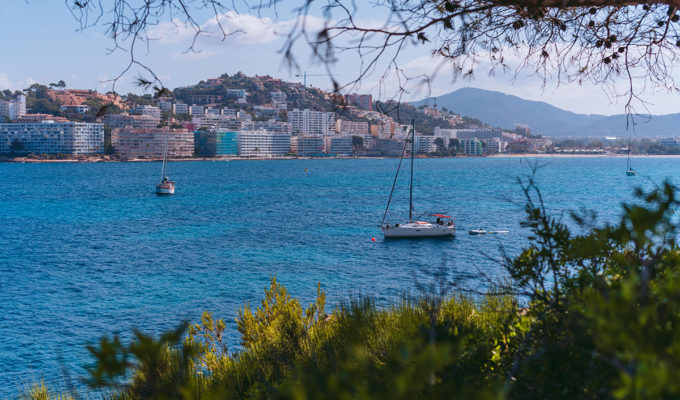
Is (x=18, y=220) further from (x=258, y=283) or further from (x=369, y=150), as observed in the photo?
(x=369, y=150)

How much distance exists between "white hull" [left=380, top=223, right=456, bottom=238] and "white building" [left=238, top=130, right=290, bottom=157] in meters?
91.7

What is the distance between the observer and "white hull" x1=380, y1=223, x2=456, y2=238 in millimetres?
26031

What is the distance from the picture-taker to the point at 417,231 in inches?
1040

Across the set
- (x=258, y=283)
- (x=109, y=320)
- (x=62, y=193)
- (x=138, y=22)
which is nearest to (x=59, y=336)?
(x=109, y=320)

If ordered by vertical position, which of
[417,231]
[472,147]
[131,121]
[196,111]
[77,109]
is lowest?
[417,231]

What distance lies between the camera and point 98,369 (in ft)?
4.11

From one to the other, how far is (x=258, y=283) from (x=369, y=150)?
106 metres

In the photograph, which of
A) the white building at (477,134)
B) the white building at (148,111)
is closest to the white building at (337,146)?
the white building at (148,111)

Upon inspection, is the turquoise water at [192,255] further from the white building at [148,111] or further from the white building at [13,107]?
the white building at [13,107]

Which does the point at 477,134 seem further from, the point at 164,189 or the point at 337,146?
the point at 164,189

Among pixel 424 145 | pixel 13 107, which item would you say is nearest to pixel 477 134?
pixel 424 145

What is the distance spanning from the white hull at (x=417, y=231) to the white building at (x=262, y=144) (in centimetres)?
9167

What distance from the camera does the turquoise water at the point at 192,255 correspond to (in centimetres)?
1423

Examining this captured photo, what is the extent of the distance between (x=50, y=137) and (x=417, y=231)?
305ft
